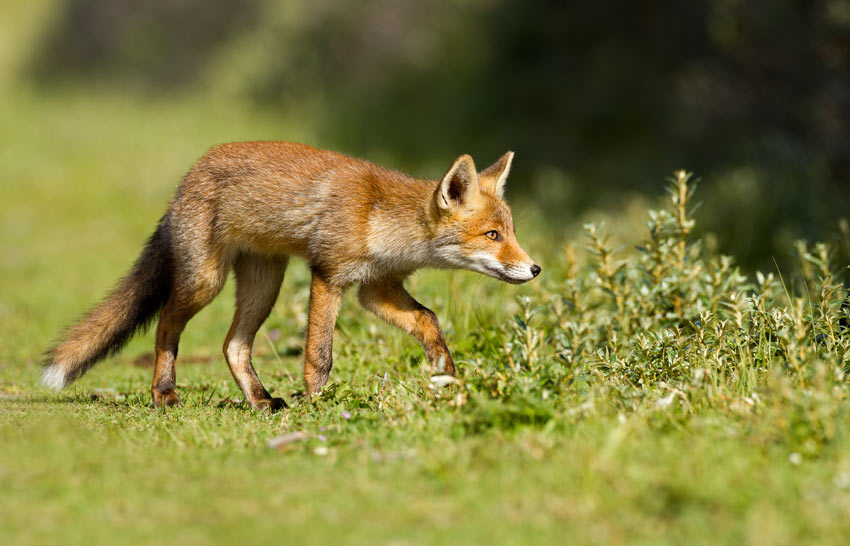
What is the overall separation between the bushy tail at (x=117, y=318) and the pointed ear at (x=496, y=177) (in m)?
2.10

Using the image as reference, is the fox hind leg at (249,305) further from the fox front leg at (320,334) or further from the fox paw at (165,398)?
the fox front leg at (320,334)

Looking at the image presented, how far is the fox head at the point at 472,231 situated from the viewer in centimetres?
554

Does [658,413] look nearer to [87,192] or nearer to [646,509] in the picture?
[646,509]

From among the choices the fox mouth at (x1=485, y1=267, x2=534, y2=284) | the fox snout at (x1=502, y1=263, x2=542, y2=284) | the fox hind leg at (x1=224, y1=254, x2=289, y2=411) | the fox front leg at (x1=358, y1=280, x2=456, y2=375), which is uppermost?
the fox snout at (x1=502, y1=263, x2=542, y2=284)

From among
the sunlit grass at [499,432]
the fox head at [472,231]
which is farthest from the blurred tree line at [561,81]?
the fox head at [472,231]

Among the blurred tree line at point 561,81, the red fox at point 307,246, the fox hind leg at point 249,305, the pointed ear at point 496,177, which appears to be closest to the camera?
the red fox at point 307,246

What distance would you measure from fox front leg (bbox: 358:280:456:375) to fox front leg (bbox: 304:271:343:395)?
292 millimetres

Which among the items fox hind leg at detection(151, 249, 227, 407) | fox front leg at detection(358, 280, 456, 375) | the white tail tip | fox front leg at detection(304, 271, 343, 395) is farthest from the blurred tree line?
the white tail tip

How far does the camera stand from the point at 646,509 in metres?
3.30

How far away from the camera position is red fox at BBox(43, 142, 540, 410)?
5.48 m

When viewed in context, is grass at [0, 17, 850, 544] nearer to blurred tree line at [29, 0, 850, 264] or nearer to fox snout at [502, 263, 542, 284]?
fox snout at [502, 263, 542, 284]

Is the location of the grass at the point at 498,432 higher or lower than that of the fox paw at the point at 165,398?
higher

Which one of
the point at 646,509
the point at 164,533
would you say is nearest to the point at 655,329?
the point at 646,509

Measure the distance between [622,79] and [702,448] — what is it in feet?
40.7
